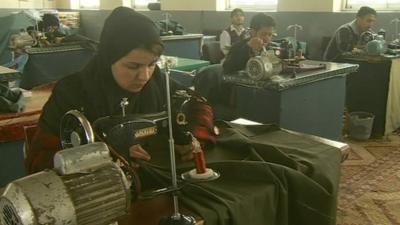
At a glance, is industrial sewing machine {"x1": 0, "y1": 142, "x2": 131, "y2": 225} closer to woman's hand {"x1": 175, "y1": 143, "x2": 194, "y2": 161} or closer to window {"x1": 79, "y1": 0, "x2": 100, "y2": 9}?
woman's hand {"x1": 175, "y1": 143, "x2": 194, "y2": 161}

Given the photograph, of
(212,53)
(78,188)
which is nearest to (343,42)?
(212,53)

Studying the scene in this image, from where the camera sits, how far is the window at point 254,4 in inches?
248

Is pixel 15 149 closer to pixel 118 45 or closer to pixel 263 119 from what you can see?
pixel 118 45

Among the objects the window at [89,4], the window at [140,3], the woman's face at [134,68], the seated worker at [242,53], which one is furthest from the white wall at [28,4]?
the woman's face at [134,68]

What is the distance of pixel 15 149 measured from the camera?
234 cm

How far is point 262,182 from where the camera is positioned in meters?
1.25

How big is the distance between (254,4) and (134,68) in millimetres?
5402

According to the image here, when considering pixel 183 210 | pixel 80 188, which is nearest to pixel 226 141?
pixel 183 210

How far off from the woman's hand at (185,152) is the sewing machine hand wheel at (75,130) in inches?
14.1

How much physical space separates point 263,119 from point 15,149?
1566 mm

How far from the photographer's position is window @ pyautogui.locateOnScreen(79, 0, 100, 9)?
9319 mm

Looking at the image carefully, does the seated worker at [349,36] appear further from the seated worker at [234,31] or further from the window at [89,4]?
the window at [89,4]

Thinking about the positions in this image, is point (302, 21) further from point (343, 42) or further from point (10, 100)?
point (10, 100)

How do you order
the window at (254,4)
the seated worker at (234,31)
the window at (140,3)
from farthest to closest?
the window at (140,3) → the window at (254,4) → the seated worker at (234,31)
